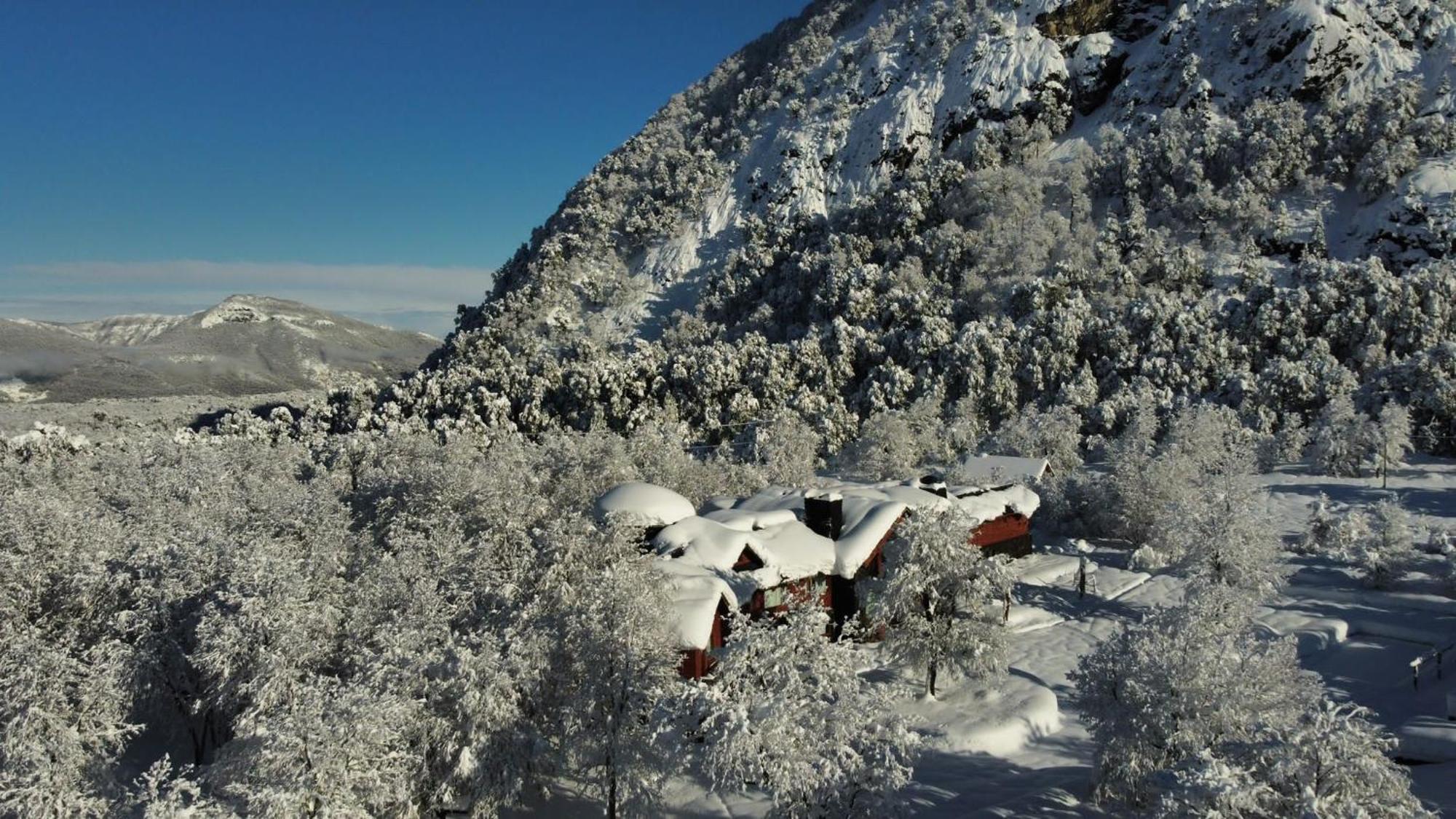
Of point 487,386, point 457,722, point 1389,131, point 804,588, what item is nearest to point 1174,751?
point 804,588

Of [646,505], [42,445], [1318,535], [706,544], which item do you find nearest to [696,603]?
[706,544]

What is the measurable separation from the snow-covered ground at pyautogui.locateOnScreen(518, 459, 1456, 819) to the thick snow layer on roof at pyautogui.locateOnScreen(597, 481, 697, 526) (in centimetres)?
1007

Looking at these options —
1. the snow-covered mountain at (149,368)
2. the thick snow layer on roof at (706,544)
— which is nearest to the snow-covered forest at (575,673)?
the thick snow layer on roof at (706,544)

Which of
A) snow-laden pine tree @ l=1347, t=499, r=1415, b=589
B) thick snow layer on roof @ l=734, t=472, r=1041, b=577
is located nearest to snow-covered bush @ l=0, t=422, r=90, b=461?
thick snow layer on roof @ l=734, t=472, r=1041, b=577

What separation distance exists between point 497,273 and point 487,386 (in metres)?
65.5

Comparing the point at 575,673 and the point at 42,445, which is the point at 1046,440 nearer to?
the point at 575,673

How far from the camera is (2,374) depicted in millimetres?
144625

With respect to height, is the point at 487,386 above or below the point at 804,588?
above

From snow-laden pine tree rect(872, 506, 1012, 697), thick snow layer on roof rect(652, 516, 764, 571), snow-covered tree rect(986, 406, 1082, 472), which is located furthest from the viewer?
snow-covered tree rect(986, 406, 1082, 472)

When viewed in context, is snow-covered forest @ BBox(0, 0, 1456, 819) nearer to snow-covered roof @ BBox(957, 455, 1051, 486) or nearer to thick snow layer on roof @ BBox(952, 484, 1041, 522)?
snow-covered roof @ BBox(957, 455, 1051, 486)

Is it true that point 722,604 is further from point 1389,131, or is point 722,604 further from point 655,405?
point 1389,131

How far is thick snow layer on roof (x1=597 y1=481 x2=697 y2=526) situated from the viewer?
33188 mm

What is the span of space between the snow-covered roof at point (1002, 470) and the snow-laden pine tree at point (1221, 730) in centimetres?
2607

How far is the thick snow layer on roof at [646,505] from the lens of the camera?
3319 cm
